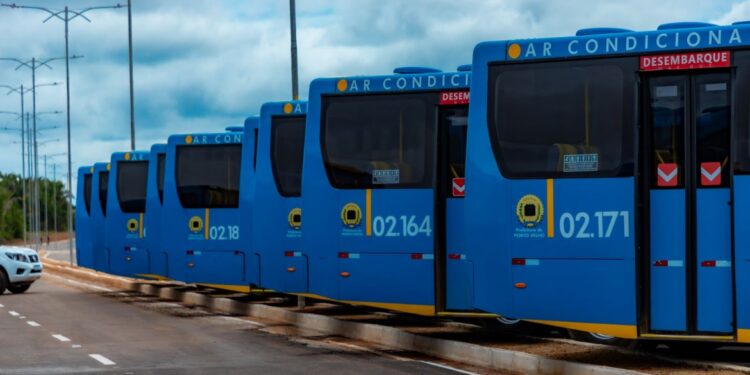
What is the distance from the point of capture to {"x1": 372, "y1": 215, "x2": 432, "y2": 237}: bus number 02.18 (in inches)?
757

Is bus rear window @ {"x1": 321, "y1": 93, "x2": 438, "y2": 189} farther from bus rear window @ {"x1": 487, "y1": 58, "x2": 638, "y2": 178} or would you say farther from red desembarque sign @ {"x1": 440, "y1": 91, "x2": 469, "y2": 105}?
bus rear window @ {"x1": 487, "y1": 58, "x2": 638, "y2": 178}

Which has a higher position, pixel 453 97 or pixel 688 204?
pixel 453 97

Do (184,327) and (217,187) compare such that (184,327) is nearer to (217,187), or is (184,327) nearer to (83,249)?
(217,187)

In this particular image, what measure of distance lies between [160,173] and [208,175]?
329 cm

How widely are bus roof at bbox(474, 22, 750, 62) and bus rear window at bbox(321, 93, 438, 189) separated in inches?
147

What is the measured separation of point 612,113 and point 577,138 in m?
0.47

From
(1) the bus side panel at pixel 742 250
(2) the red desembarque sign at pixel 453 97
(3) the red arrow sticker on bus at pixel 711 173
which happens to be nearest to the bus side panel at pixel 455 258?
(2) the red desembarque sign at pixel 453 97

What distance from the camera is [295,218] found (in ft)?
76.5

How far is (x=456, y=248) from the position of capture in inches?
739

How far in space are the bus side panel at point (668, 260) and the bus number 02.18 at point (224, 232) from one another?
14586 mm

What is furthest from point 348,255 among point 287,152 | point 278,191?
point 287,152

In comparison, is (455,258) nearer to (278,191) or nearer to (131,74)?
(278,191)

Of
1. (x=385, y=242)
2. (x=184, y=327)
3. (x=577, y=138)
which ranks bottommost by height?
(x=184, y=327)

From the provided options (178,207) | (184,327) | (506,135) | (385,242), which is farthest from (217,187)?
(506,135)
